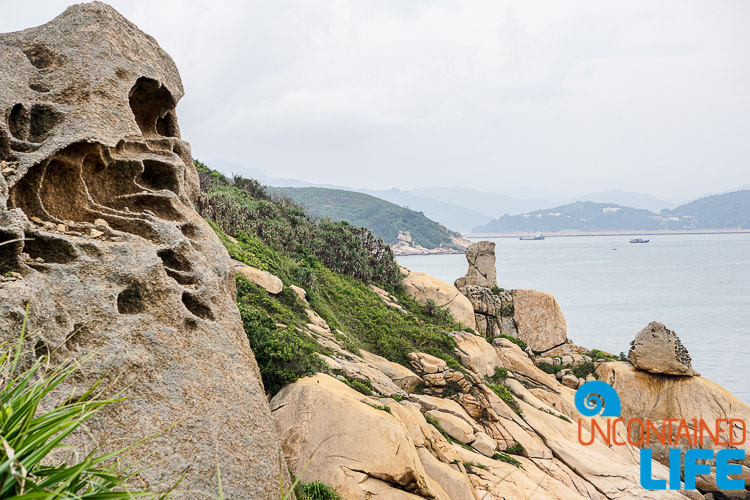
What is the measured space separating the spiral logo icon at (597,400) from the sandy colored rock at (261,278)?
13.6 metres

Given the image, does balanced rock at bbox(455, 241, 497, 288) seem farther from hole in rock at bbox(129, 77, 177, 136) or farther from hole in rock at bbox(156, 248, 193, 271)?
hole in rock at bbox(156, 248, 193, 271)

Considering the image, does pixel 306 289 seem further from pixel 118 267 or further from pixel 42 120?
pixel 118 267

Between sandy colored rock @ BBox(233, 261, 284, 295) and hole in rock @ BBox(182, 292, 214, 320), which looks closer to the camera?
hole in rock @ BBox(182, 292, 214, 320)

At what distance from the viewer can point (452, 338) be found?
1948 cm

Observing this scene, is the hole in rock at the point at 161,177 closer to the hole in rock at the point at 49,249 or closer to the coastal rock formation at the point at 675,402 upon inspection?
the hole in rock at the point at 49,249

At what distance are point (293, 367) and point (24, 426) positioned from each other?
712cm

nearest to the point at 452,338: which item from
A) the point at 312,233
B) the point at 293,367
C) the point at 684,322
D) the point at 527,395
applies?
Answer: the point at 527,395

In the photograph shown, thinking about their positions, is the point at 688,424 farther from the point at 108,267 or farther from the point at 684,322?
the point at 684,322

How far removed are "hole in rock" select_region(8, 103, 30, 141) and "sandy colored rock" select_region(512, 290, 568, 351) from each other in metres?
24.4

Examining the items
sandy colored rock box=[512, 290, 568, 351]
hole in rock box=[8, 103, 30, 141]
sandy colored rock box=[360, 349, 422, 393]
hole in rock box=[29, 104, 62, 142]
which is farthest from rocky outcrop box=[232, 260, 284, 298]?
sandy colored rock box=[512, 290, 568, 351]

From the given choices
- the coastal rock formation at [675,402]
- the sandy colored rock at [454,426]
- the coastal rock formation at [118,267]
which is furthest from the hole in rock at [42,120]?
the coastal rock formation at [675,402]

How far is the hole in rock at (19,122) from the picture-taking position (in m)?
5.85

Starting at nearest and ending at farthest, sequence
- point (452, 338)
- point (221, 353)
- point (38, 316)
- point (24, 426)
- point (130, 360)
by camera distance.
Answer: point (24, 426)
point (38, 316)
point (130, 360)
point (221, 353)
point (452, 338)

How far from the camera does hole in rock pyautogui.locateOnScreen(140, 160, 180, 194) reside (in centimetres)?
777
